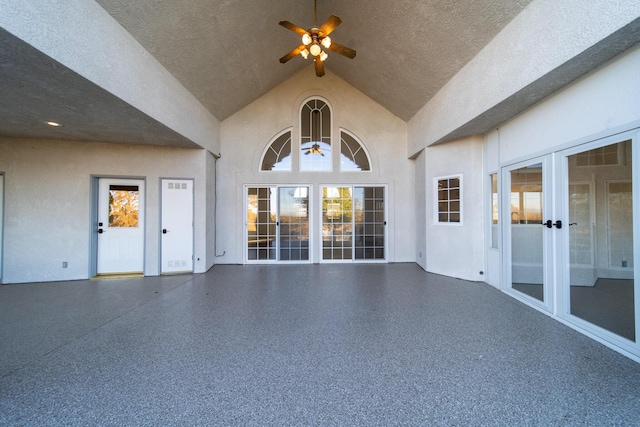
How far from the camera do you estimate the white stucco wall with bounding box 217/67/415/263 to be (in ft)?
20.8

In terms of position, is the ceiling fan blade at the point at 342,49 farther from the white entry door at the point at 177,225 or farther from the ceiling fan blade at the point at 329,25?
the white entry door at the point at 177,225

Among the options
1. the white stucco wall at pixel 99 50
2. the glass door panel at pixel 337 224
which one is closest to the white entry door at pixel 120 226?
the white stucco wall at pixel 99 50

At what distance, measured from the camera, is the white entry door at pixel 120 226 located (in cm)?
520

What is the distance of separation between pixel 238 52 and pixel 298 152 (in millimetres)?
2507

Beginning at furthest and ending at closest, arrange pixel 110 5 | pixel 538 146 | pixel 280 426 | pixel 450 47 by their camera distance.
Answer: pixel 450 47 < pixel 538 146 < pixel 110 5 < pixel 280 426

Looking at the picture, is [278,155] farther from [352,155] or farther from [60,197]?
[60,197]

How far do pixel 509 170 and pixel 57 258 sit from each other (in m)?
7.87

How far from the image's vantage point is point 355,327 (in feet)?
9.41

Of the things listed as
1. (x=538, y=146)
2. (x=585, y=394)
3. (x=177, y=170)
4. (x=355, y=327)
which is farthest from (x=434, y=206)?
(x=177, y=170)

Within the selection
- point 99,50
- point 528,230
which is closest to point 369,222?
point 528,230

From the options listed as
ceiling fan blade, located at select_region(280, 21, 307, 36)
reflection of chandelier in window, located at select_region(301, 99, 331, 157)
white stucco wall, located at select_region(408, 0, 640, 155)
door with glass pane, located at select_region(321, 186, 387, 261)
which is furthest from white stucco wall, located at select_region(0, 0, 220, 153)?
white stucco wall, located at select_region(408, 0, 640, 155)

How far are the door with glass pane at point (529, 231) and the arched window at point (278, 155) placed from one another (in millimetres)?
4470

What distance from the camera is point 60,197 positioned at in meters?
4.87

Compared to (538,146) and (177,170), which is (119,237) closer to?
(177,170)
